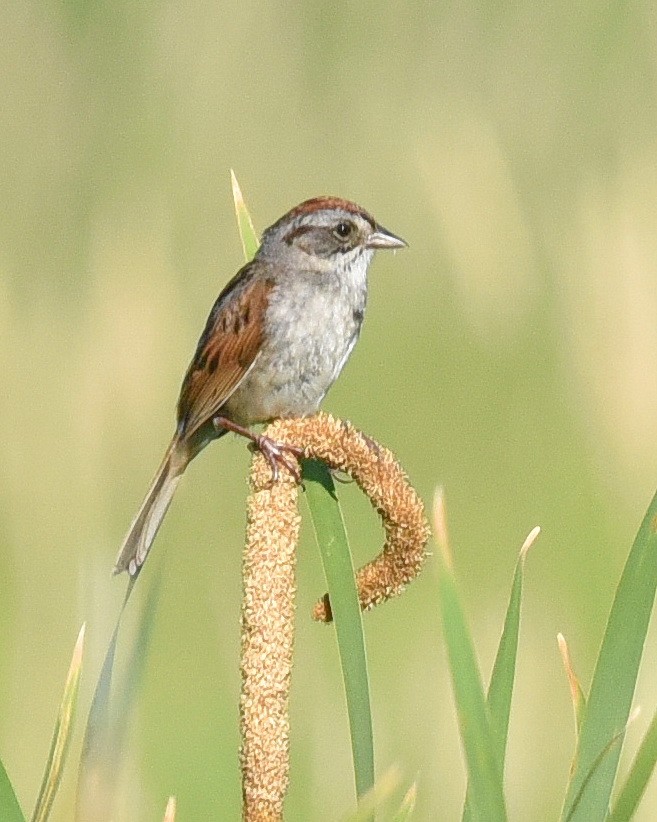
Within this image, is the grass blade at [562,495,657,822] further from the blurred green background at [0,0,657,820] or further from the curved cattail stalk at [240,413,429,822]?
the blurred green background at [0,0,657,820]

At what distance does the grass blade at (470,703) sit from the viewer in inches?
47.7

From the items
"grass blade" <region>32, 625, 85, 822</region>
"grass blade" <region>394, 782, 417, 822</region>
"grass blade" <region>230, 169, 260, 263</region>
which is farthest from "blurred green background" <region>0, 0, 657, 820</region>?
"grass blade" <region>230, 169, 260, 263</region>

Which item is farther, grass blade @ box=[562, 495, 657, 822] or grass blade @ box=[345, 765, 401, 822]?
grass blade @ box=[562, 495, 657, 822]

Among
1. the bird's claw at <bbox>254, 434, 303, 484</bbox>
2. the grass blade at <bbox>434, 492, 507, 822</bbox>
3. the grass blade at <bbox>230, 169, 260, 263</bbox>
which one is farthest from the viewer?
the grass blade at <bbox>230, 169, 260, 263</bbox>

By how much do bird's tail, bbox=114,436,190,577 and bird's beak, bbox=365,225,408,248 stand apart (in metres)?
0.54

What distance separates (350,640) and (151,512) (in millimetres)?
1285

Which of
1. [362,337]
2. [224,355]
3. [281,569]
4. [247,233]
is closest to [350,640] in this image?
[281,569]

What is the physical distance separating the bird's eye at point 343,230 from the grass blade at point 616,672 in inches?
69.2

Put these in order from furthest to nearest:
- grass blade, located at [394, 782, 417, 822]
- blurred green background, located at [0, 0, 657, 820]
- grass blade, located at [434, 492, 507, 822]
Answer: blurred green background, located at [0, 0, 657, 820] < grass blade, located at [394, 782, 417, 822] < grass blade, located at [434, 492, 507, 822]

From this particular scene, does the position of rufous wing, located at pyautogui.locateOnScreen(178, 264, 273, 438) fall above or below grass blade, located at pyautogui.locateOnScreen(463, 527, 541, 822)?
above

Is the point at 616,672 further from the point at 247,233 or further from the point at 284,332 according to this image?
the point at 284,332

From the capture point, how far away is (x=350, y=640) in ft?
4.71

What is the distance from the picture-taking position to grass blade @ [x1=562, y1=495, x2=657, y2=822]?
52.8 inches

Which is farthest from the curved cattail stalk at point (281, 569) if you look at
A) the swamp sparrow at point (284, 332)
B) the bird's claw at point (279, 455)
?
the swamp sparrow at point (284, 332)
